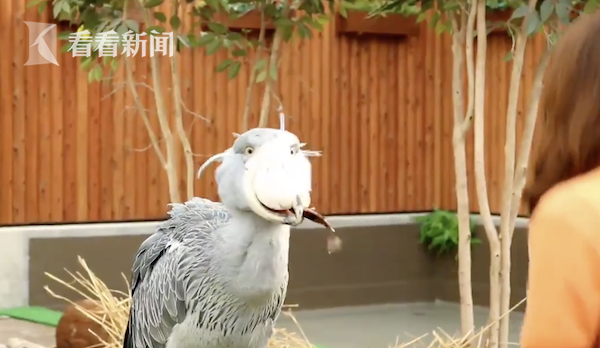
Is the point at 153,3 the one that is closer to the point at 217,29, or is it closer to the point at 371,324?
the point at 217,29

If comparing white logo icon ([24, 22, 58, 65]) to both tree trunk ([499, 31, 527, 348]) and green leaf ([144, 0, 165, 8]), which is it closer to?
green leaf ([144, 0, 165, 8])

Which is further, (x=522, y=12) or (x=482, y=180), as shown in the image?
(x=482, y=180)

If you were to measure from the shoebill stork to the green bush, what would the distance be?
4309mm

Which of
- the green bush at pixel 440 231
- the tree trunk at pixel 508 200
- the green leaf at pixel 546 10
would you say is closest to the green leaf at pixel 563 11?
the green leaf at pixel 546 10

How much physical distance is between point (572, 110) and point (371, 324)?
4.67m

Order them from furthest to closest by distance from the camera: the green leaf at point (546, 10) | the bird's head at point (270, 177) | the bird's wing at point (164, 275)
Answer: the green leaf at point (546, 10)
the bird's wing at point (164, 275)
the bird's head at point (270, 177)

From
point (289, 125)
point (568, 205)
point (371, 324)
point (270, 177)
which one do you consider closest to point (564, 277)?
point (568, 205)

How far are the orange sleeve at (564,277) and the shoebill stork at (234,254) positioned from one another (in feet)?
2.10

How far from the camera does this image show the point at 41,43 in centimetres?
502

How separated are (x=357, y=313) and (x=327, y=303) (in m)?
0.21

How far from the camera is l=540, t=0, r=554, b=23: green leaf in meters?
2.54

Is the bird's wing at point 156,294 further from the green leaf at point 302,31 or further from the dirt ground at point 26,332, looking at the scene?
the dirt ground at point 26,332

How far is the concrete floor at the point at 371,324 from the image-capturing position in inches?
187

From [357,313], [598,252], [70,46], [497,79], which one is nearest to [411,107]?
[497,79]
